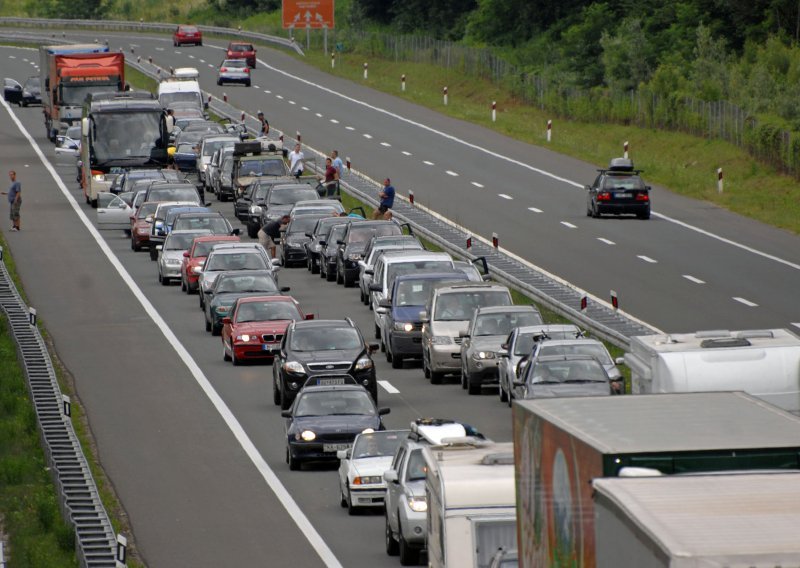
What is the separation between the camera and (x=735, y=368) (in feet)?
69.1

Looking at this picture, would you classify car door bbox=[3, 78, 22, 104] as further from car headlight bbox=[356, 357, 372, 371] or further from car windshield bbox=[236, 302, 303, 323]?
car headlight bbox=[356, 357, 372, 371]

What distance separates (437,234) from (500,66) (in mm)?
43020

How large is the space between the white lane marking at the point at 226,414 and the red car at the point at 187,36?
58.3m

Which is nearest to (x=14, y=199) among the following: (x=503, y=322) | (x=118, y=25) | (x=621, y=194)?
(x=621, y=194)

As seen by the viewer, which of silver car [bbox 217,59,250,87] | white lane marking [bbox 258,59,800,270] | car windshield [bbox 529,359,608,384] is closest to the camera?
car windshield [bbox 529,359,608,384]

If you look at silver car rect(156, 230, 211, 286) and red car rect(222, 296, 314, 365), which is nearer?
red car rect(222, 296, 314, 365)

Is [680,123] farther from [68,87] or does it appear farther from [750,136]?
[68,87]

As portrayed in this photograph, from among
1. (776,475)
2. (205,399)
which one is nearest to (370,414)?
(205,399)

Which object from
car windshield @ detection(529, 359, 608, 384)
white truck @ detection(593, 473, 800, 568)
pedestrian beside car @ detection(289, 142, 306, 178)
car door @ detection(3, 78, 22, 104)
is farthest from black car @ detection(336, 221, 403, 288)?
car door @ detection(3, 78, 22, 104)

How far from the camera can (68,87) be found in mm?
69125

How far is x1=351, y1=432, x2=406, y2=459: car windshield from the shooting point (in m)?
A: 22.3

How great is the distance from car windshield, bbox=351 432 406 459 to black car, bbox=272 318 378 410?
5.87 m

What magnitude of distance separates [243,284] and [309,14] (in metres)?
69.0

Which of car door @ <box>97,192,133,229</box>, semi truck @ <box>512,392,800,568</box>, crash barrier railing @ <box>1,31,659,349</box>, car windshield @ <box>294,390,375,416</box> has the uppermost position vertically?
semi truck @ <box>512,392,800,568</box>
